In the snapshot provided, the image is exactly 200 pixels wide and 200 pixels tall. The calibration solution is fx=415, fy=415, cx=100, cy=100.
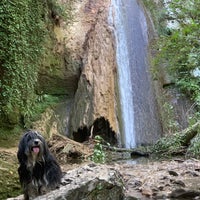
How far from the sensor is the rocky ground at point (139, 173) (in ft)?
17.7

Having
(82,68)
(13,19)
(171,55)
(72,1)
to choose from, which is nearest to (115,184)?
(13,19)

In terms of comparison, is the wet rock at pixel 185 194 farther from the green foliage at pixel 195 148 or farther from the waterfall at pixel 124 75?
the waterfall at pixel 124 75

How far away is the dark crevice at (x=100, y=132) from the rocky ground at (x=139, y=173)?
1787 mm

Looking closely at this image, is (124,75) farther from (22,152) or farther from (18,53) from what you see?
(22,152)

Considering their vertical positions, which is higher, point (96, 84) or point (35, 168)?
point (96, 84)

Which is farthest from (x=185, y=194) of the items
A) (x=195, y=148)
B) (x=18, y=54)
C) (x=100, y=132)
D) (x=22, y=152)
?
(x=100, y=132)

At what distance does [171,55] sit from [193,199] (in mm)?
5134

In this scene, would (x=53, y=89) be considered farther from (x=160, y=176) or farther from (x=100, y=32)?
(x=160, y=176)

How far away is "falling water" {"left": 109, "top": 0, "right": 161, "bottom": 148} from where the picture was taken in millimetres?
12680

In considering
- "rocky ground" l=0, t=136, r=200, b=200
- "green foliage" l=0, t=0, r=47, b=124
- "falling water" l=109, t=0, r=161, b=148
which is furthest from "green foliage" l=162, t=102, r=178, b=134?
"green foliage" l=0, t=0, r=47, b=124

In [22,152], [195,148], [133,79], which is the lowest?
[22,152]

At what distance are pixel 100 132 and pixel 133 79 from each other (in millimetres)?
2562

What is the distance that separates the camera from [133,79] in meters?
13.6

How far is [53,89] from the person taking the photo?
12906 mm
